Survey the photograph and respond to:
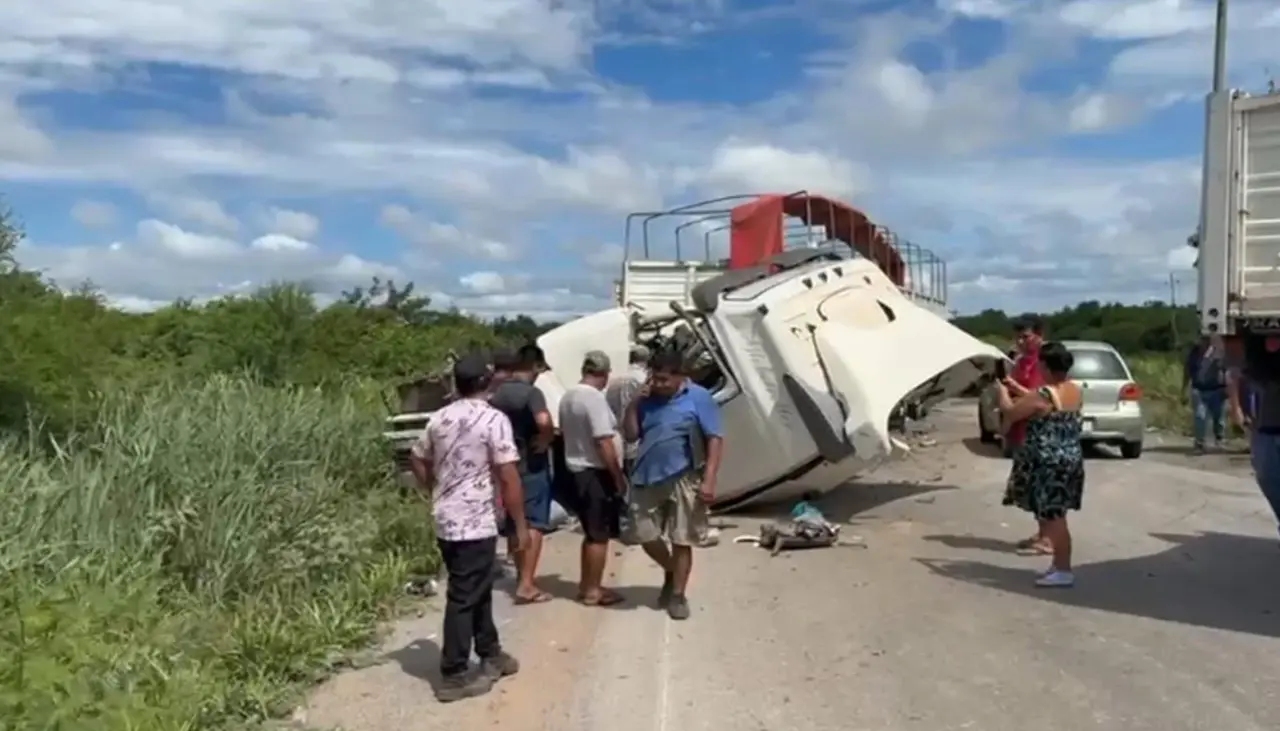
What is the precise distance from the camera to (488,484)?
7.38 metres

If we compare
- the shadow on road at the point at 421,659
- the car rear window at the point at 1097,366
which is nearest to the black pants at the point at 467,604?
the shadow on road at the point at 421,659

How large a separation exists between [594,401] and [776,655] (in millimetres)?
2360

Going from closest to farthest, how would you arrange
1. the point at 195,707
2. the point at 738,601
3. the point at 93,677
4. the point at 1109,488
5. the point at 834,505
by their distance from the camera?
1. the point at 93,677
2. the point at 195,707
3. the point at 738,601
4. the point at 834,505
5. the point at 1109,488

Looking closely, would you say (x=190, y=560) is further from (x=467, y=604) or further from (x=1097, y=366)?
(x=1097, y=366)

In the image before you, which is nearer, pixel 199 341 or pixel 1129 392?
pixel 1129 392

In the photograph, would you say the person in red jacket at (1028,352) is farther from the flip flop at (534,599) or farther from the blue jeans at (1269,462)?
the flip flop at (534,599)

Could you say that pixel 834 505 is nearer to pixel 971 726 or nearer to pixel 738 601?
pixel 738 601

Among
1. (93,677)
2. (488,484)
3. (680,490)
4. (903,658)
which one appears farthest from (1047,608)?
(93,677)

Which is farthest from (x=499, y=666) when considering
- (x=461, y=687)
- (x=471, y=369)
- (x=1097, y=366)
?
(x=1097, y=366)

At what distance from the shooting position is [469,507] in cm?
726

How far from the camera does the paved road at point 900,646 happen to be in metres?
6.69

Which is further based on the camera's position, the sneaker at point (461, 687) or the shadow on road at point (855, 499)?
the shadow on road at point (855, 499)

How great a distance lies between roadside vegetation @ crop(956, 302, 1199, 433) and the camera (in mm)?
24719

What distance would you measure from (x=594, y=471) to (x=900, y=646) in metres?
2.51
